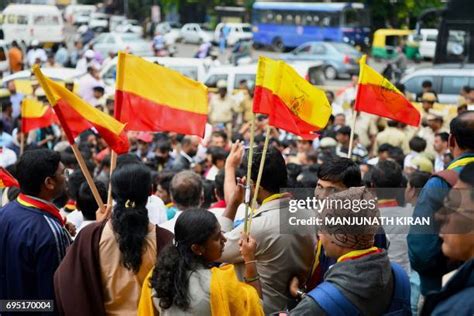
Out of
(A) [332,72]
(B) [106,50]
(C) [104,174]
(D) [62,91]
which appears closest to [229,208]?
(D) [62,91]

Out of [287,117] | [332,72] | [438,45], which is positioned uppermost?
[287,117]

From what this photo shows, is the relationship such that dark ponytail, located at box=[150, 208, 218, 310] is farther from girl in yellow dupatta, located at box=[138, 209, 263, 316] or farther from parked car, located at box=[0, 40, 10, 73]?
parked car, located at box=[0, 40, 10, 73]

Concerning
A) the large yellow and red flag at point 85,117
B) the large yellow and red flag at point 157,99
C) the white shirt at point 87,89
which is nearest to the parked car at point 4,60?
the white shirt at point 87,89

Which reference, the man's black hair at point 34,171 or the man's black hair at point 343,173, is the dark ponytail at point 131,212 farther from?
the man's black hair at point 343,173

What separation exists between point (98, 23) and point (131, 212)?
4106 centimetres

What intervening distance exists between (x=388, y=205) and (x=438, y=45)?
1564 cm

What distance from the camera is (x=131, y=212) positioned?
4.14 m

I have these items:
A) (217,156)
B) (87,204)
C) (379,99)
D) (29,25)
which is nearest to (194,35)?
(29,25)

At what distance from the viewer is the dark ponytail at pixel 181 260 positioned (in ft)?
12.1

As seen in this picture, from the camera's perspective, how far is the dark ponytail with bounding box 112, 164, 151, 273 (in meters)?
4.12

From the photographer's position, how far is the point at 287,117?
5191mm

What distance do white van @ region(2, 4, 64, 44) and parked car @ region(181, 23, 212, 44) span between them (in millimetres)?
7333

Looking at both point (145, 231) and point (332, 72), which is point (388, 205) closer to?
point (145, 231)

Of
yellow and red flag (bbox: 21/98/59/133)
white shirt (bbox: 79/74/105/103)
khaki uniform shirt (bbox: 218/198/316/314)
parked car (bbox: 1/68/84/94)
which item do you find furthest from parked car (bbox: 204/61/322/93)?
khaki uniform shirt (bbox: 218/198/316/314)
